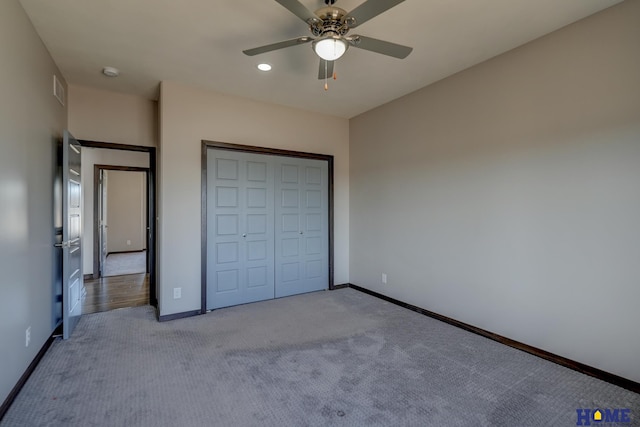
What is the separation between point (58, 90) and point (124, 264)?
4923 mm

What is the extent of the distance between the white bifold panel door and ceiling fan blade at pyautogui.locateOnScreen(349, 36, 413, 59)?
94.9 inches

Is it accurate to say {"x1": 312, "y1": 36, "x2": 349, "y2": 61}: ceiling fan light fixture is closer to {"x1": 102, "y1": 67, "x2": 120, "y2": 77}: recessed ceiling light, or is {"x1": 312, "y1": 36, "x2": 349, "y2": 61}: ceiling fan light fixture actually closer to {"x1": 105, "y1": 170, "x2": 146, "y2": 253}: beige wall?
{"x1": 102, "y1": 67, "x2": 120, "y2": 77}: recessed ceiling light

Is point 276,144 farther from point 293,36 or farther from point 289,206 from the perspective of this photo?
point 293,36

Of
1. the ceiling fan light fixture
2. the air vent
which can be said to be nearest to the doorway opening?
the air vent

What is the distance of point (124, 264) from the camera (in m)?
7.11

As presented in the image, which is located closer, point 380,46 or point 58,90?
point 380,46

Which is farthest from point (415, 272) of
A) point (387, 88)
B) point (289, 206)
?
point (387, 88)

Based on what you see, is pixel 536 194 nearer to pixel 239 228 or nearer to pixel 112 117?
pixel 239 228

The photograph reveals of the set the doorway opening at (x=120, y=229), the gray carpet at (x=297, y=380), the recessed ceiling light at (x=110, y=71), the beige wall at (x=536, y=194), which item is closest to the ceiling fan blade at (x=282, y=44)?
the recessed ceiling light at (x=110, y=71)

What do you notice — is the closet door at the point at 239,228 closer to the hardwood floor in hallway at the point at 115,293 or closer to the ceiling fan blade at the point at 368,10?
the hardwood floor in hallway at the point at 115,293

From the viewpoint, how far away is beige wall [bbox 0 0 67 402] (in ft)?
6.55

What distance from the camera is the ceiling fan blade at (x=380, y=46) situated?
2084 mm

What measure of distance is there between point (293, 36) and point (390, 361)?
2.91m

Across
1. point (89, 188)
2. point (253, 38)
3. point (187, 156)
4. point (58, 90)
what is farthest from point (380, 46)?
point (89, 188)
